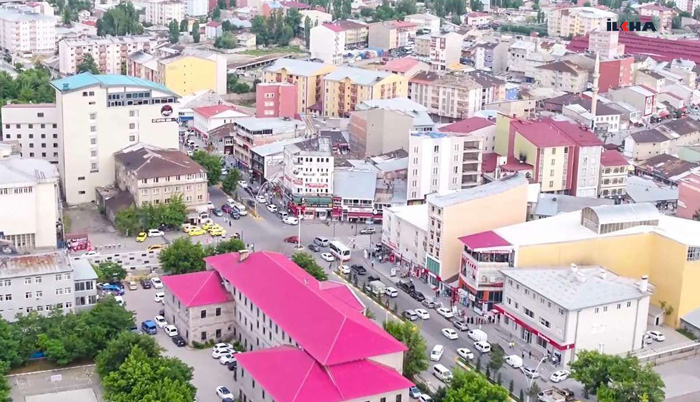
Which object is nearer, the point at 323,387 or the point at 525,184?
the point at 323,387

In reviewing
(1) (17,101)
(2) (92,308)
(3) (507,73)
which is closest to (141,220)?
(2) (92,308)

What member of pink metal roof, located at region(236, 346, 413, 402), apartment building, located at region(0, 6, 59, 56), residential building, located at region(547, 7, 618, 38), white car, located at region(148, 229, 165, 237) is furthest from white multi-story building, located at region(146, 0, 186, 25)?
pink metal roof, located at region(236, 346, 413, 402)

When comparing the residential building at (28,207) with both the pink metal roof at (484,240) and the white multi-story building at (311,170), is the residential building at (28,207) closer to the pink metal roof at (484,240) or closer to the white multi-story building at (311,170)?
the white multi-story building at (311,170)

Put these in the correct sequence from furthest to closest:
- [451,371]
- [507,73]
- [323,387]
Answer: [507,73] < [451,371] < [323,387]

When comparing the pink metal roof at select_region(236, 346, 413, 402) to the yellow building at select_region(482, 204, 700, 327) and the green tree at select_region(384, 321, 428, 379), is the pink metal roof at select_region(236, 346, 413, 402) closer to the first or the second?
the green tree at select_region(384, 321, 428, 379)

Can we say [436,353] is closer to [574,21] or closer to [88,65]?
[88,65]

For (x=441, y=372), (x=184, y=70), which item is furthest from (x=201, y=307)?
(x=184, y=70)

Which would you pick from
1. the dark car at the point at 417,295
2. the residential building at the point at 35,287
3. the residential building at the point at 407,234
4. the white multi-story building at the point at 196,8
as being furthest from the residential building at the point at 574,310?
the white multi-story building at the point at 196,8

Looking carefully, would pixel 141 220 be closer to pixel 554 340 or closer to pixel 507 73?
pixel 554 340
